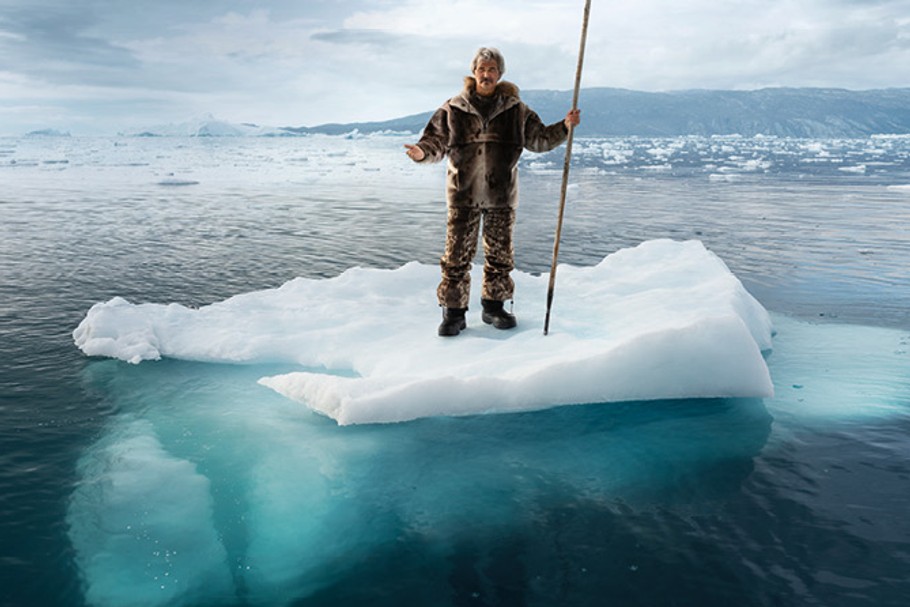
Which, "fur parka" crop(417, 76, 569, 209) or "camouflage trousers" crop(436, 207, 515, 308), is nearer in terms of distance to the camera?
"fur parka" crop(417, 76, 569, 209)

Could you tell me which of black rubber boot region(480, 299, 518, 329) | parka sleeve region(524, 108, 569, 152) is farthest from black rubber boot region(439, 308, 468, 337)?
parka sleeve region(524, 108, 569, 152)

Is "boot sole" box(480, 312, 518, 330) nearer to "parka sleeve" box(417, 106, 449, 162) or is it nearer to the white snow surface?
the white snow surface

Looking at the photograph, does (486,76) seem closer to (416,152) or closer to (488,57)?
(488,57)

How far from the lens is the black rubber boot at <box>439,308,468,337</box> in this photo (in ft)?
18.5

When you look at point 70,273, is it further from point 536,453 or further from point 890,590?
point 890,590

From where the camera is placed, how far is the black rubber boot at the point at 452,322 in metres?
5.63

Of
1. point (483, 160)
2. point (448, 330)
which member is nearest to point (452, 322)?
point (448, 330)

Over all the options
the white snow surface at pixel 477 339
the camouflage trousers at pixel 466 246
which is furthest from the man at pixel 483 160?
the white snow surface at pixel 477 339

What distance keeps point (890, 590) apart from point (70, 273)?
9.60 m

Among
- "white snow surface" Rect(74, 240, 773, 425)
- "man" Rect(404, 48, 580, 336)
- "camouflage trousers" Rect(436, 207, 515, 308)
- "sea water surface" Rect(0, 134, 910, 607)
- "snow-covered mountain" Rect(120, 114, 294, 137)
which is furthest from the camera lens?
"snow-covered mountain" Rect(120, 114, 294, 137)

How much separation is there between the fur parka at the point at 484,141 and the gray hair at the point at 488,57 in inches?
4.6

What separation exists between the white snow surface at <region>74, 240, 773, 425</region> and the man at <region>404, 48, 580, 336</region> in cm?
45

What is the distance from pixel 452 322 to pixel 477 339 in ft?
1.10

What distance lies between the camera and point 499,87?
5.36 m
